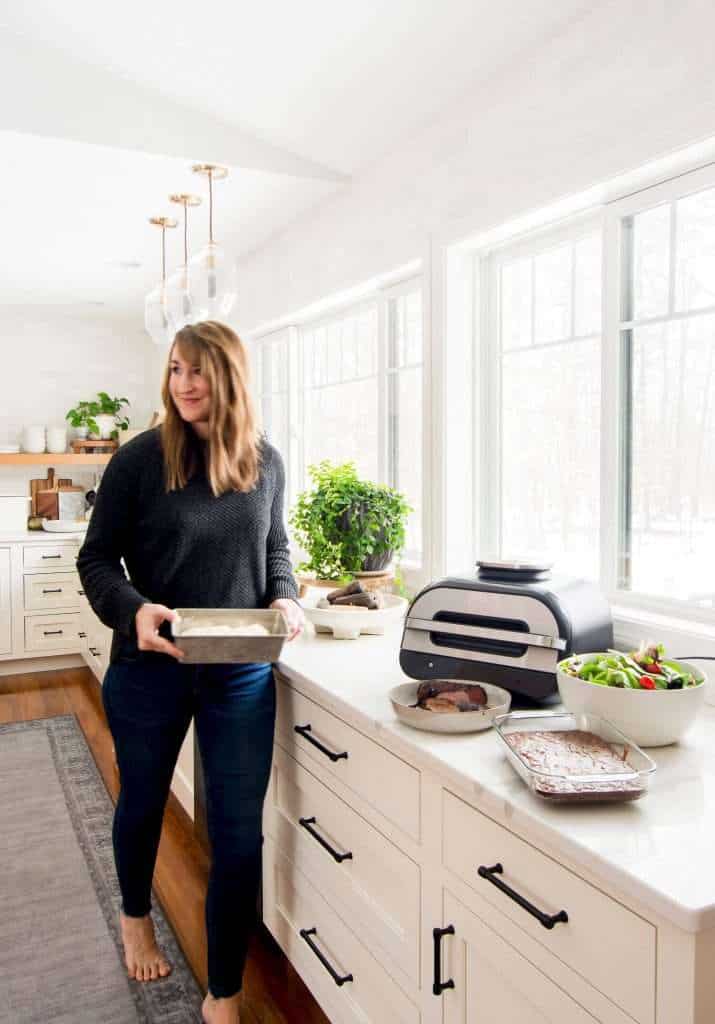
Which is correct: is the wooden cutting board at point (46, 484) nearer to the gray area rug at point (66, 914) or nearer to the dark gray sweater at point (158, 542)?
the gray area rug at point (66, 914)

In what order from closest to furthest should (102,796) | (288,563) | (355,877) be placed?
(355,877)
(288,563)
(102,796)

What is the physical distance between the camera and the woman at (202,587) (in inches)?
70.2

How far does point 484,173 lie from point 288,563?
3.71ft

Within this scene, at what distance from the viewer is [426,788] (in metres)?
1.36

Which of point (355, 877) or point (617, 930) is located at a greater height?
point (617, 930)

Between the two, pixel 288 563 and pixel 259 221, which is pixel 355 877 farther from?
pixel 259 221

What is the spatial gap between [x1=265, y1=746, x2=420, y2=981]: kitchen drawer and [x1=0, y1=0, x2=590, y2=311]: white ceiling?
1.75 meters

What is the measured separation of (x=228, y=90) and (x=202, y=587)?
1.55 m

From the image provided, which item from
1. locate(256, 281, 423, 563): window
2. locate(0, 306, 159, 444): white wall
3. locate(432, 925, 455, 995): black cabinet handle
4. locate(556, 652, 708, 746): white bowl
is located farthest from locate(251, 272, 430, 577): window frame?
locate(0, 306, 159, 444): white wall

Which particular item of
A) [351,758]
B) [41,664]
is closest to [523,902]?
[351,758]

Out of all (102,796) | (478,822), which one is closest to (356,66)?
(478,822)

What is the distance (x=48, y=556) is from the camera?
4977 millimetres

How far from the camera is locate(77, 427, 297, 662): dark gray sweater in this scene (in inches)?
69.7

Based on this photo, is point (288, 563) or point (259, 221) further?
point (259, 221)
